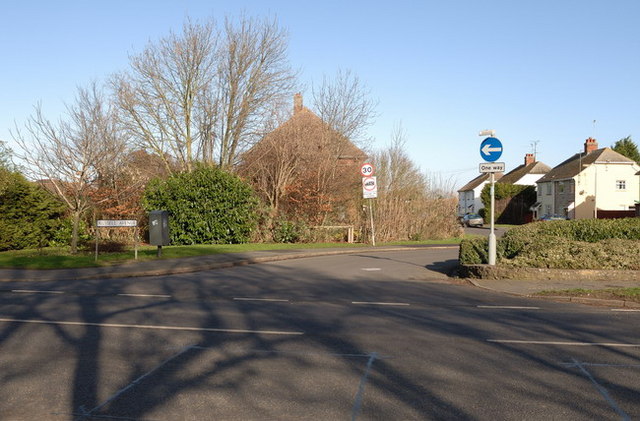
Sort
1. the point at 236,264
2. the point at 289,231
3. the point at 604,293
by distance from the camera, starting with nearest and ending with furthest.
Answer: the point at 604,293 → the point at 236,264 → the point at 289,231

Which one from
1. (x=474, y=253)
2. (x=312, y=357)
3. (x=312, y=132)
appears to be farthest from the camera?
(x=312, y=132)

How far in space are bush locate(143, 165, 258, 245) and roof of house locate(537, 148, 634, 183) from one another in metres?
45.2

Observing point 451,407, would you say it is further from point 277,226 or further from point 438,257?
point 277,226

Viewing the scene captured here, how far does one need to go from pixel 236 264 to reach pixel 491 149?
837cm

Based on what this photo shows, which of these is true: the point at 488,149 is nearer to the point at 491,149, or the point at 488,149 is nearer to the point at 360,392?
the point at 491,149

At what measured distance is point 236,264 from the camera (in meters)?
18.0

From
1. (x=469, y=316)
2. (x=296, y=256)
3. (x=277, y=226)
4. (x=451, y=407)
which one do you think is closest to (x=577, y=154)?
(x=277, y=226)

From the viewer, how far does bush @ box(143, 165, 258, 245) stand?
26.4 meters

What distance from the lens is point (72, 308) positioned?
9.91m

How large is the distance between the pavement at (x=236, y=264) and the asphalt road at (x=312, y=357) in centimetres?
65

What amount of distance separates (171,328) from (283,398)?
3547 millimetres

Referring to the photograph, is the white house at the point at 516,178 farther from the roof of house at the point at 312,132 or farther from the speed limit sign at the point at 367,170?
the speed limit sign at the point at 367,170

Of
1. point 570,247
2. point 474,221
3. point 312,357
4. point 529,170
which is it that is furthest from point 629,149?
point 312,357

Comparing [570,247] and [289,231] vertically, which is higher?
[289,231]
